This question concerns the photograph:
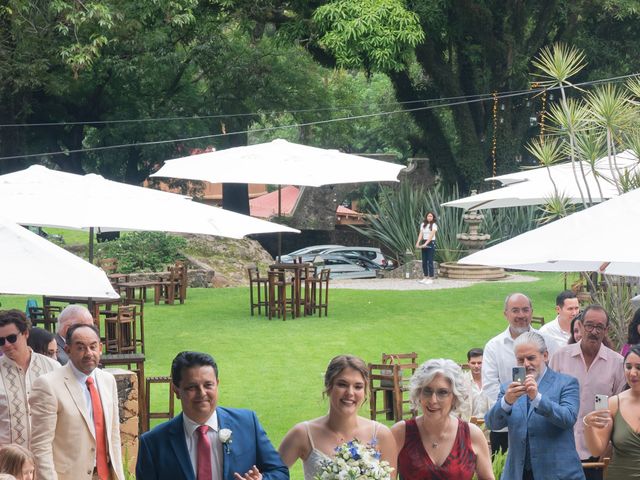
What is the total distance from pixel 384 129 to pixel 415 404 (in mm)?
49464

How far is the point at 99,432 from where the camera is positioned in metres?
7.16

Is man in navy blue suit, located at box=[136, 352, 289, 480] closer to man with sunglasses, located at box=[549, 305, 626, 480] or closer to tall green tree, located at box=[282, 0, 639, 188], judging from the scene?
man with sunglasses, located at box=[549, 305, 626, 480]

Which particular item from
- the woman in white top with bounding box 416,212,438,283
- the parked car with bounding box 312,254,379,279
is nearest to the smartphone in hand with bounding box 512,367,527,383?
the woman in white top with bounding box 416,212,438,283

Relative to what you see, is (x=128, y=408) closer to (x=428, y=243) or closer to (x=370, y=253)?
(x=428, y=243)

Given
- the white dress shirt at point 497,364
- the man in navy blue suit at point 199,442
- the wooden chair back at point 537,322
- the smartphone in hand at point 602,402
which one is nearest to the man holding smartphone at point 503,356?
the white dress shirt at point 497,364

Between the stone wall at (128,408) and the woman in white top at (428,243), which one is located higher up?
the woman in white top at (428,243)

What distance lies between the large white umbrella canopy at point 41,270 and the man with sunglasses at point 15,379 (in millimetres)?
246

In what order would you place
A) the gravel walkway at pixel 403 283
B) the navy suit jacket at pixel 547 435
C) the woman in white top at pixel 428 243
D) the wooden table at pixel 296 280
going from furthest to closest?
1. the woman in white top at pixel 428 243
2. the gravel walkway at pixel 403 283
3. the wooden table at pixel 296 280
4. the navy suit jacket at pixel 547 435

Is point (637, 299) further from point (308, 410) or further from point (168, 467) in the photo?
point (168, 467)

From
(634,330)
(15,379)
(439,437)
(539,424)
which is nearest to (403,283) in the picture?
(634,330)

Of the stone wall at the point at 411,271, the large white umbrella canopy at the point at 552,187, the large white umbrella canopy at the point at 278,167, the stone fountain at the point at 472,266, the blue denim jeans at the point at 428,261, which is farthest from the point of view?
the stone wall at the point at 411,271

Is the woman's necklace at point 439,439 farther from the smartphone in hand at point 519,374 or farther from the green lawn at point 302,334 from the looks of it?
the green lawn at point 302,334

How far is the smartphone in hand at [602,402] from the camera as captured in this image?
21.3 feet

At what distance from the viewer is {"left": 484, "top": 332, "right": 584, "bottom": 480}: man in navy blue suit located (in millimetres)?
6848
